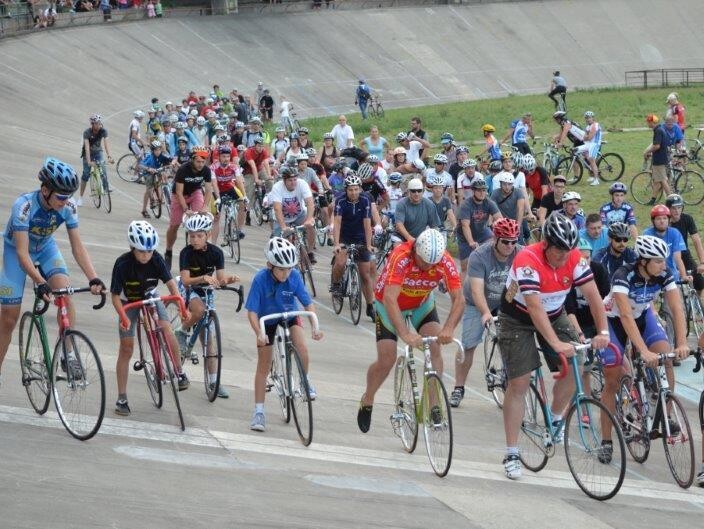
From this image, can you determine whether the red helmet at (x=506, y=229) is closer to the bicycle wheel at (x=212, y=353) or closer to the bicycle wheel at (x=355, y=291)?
the bicycle wheel at (x=212, y=353)

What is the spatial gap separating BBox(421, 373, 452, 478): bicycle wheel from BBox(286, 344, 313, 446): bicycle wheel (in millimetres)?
937

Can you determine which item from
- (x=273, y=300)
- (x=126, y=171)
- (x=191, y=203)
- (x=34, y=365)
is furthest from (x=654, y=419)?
(x=126, y=171)

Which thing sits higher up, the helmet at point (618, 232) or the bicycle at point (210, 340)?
the helmet at point (618, 232)

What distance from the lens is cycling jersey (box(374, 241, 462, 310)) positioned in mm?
9383

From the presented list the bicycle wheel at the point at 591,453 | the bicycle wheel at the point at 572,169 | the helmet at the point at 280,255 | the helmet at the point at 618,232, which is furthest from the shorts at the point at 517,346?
the bicycle wheel at the point at 572,169

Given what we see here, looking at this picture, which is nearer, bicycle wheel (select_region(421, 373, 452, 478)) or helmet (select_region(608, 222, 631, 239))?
bicycle wheel (select_region(421, 373, 452, 478))

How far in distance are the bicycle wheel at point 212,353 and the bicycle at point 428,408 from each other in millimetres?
1754

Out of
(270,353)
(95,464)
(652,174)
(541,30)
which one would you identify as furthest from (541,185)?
(541,30)

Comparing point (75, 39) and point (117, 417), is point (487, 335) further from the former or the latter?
point (75, 39)

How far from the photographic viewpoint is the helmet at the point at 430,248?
916 cm

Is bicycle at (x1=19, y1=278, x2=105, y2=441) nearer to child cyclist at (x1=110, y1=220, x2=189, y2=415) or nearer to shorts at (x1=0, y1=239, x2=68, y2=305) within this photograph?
shorts at (x1=0, y1=239, x2=68, y2=305)

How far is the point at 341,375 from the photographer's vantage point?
504 inches

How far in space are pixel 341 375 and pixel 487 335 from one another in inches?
67.9

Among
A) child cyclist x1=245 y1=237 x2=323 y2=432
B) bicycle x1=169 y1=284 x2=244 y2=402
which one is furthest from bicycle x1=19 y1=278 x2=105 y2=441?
bicycle x1=169 y1=284 x2=244 y2=402
